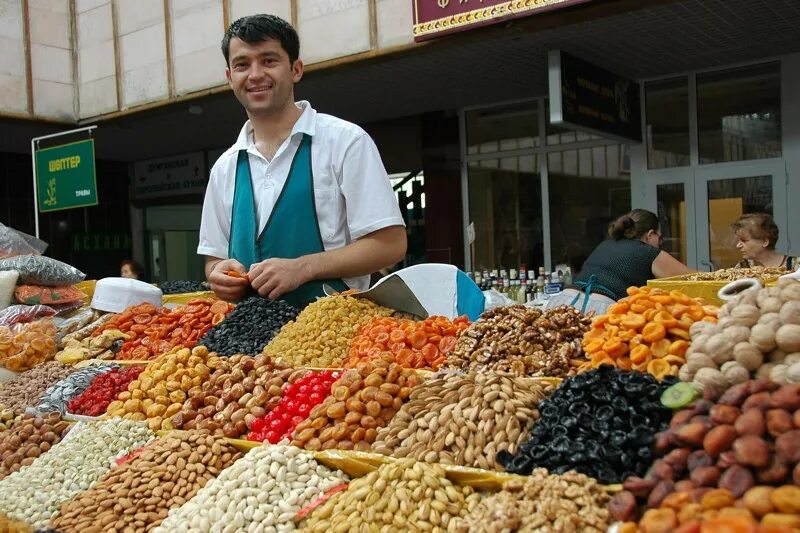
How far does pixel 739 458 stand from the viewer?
1.23 meters

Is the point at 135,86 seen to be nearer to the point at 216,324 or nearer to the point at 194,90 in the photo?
the point at 194,90

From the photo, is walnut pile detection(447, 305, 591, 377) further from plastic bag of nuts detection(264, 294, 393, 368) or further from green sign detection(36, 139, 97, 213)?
green sign detection(36, 139, 97, 213)

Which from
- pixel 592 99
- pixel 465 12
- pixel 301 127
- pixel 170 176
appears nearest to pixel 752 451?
pixel 301 127

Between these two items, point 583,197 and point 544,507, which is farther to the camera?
point 583,197

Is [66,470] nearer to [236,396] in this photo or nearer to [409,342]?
[236,396]

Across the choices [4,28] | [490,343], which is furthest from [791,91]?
[4,28]

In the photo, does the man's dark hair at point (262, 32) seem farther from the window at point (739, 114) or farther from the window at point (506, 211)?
the window at point (506, 211)

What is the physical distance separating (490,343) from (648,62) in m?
5.03

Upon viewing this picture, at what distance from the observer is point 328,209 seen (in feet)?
8.48

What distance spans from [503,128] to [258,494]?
22.7 feet

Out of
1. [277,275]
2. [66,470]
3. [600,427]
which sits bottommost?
[66,470]

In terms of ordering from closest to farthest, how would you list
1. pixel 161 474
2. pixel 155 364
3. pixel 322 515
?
pixel 322 515, pixel 161 474, pixel 155 364

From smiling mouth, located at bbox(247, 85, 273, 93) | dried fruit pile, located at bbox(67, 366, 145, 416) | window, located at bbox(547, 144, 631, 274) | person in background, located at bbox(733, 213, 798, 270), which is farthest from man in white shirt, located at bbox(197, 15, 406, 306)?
window, located at bbox(547, 144, 631, 274)

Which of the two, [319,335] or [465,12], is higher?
[465,12]
